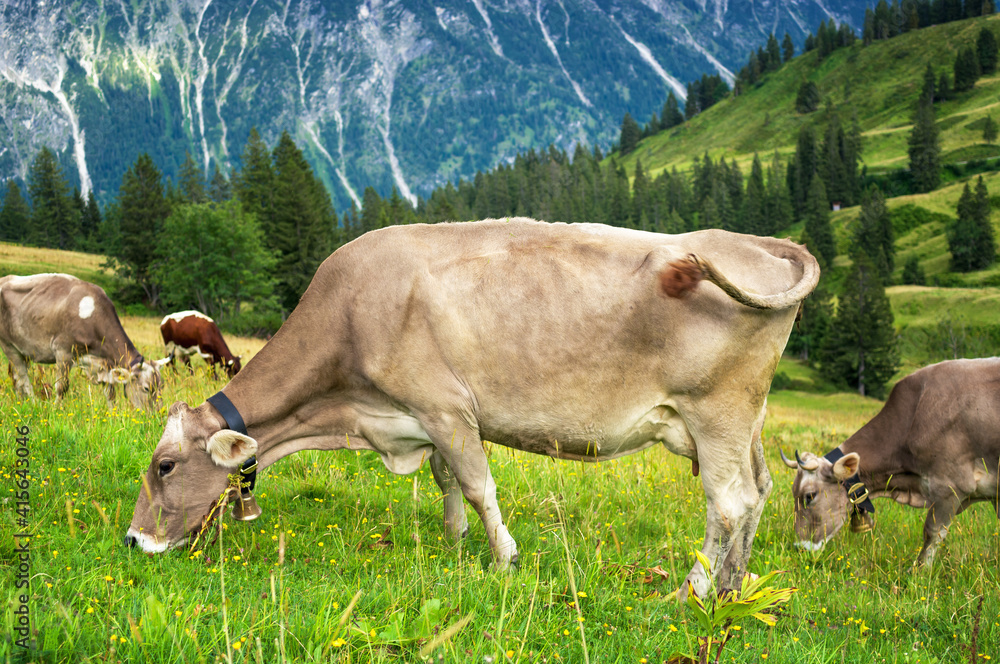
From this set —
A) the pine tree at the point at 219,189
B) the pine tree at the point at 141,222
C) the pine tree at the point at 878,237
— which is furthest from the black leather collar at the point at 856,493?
the pine tree at the point at 219,189

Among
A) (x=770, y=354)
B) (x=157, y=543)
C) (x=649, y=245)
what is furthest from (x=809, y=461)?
(x=157, y=543)

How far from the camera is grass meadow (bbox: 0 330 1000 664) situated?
10.5 ft

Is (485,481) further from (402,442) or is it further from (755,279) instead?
(755,279)

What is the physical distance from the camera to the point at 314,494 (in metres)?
6.29

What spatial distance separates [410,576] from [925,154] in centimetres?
14967

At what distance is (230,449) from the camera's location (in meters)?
5.09

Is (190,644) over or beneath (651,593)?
over

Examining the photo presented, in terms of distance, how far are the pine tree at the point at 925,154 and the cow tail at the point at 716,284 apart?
14396cm

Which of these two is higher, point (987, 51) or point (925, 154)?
point (987, 51)

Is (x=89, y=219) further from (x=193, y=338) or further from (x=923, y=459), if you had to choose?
(x=923, y=459)

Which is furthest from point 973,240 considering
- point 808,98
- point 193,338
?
point 193,338

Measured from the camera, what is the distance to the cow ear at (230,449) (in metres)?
5.02

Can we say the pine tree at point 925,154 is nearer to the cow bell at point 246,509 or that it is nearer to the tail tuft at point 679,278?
the tail tuft at point 679,278

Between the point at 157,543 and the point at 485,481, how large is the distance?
2325 mm
